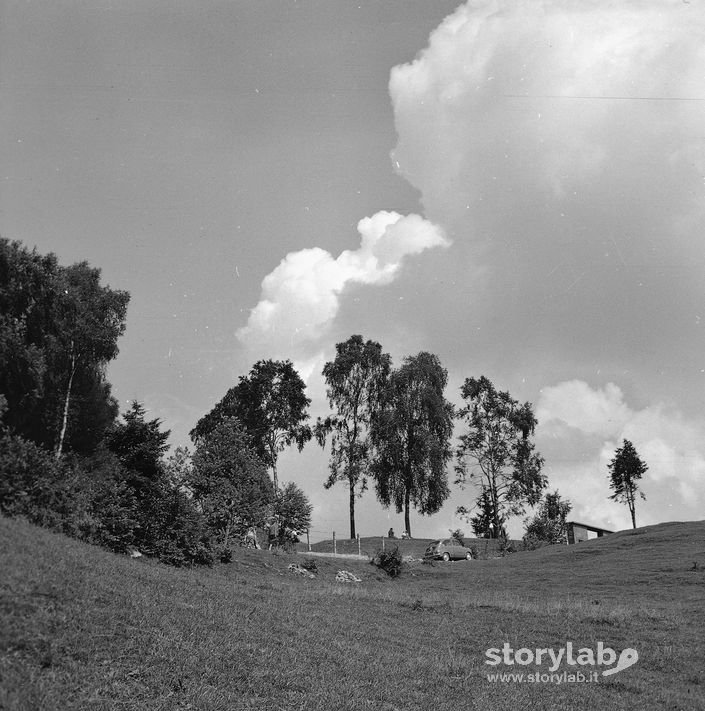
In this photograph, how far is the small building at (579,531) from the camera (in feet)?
245

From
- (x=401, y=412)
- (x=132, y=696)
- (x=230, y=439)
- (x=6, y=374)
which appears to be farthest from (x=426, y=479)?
(x=132, y=696)

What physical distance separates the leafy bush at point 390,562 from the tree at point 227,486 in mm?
8677

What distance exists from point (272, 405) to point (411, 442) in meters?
15.9

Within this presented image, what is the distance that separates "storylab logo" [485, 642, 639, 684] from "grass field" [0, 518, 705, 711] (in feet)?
1.04

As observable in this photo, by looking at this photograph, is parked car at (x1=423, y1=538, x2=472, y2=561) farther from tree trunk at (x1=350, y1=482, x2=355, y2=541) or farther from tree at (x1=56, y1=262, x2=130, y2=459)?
tree at (x1=56, y1=262, x2=130, y2=459)

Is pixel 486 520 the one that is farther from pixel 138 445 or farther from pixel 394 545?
pixel 138 445

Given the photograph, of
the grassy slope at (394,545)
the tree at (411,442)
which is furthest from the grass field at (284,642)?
the tree at (411,442)

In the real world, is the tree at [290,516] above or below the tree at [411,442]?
below

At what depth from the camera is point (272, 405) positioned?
72.1 meters

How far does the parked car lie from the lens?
57.5 meters

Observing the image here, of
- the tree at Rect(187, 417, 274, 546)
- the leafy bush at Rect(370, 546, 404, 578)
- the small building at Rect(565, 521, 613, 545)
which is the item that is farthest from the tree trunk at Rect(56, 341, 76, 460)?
the small building at Rect(565, 521, 613, 545)

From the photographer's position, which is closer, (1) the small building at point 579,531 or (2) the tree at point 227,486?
(2) the tree at point 227,486

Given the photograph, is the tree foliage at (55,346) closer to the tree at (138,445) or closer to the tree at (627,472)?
the tree at (138,445)

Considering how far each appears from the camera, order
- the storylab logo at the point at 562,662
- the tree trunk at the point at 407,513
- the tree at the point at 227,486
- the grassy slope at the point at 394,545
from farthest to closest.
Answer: the tree trunk at the point at 407,513, the grassy slope at the point at 394,545, the tree at the point at 227,486, the storylab logo at the point at 562,662
